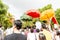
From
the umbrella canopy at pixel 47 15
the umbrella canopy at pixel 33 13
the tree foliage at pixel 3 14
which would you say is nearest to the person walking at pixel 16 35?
the umbrella canopy at pixel 47 15

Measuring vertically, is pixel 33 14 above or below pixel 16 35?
above

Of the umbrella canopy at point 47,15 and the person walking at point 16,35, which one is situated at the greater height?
the umbrella canopy at point 47,15

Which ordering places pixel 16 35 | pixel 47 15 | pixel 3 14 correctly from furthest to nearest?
1. pixel 3 14
2. pixel 47 15
3. pixel 16 35

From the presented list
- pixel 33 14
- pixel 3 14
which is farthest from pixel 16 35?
pixel 3 14

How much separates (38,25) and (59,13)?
56351 millimetres

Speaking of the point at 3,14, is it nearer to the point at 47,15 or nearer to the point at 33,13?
the point at 33,13

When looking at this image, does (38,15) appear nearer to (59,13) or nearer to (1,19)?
(1,19)

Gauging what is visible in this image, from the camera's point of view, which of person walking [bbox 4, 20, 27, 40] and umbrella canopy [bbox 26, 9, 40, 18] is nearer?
person walking [bbox 4, 20, 27, 40]

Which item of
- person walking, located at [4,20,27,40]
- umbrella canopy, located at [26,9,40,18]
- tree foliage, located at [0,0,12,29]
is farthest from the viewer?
tree foliage, located at [0,0,12,29]

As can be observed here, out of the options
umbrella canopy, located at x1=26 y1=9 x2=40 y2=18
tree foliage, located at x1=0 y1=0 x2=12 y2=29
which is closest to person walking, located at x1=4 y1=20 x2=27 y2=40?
umbrella canopy, located at x1=26 y1=9 x2=40 y2=18

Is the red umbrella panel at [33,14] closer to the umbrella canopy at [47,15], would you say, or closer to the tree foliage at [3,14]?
the umbrella canopy at [47,15]

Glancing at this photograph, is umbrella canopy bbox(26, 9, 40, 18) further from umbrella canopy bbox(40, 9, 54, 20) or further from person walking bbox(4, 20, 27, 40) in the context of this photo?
person walking bbox(4, 20, 27, 40)

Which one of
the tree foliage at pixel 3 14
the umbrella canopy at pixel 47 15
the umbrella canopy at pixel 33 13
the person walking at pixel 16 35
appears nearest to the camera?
the person walking at pixel 16 35

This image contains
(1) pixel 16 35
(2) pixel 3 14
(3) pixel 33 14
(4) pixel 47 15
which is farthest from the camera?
(2) pixel 3 14
